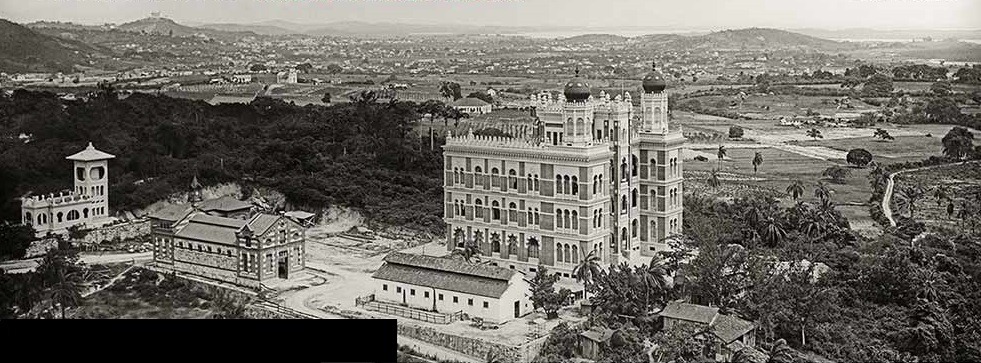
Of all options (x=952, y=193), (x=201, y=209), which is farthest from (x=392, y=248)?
(x=952, y=193)

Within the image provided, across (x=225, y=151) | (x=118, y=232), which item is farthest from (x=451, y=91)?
(x=118, y=232)

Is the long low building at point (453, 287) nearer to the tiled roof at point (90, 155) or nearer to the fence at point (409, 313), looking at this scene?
the fence at point (409, 313)

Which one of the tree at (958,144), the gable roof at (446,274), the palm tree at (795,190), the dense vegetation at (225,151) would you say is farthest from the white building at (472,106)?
the gable roof at (446,274)

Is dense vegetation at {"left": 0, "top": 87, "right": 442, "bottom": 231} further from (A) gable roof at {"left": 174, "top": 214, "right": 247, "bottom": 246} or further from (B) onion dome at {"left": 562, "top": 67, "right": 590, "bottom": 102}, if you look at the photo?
→ (B) onion dome at {"left": 562, "top": 67, "right": 590, "bottom": 102}

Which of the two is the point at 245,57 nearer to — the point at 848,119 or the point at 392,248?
the point at 392,248

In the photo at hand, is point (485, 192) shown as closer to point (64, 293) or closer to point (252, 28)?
point (64, 293)

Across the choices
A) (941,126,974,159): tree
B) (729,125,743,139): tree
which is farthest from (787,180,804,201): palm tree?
(729,125,743,139): tree

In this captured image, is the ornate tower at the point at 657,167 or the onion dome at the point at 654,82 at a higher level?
the onion dome at the point at 654,82
